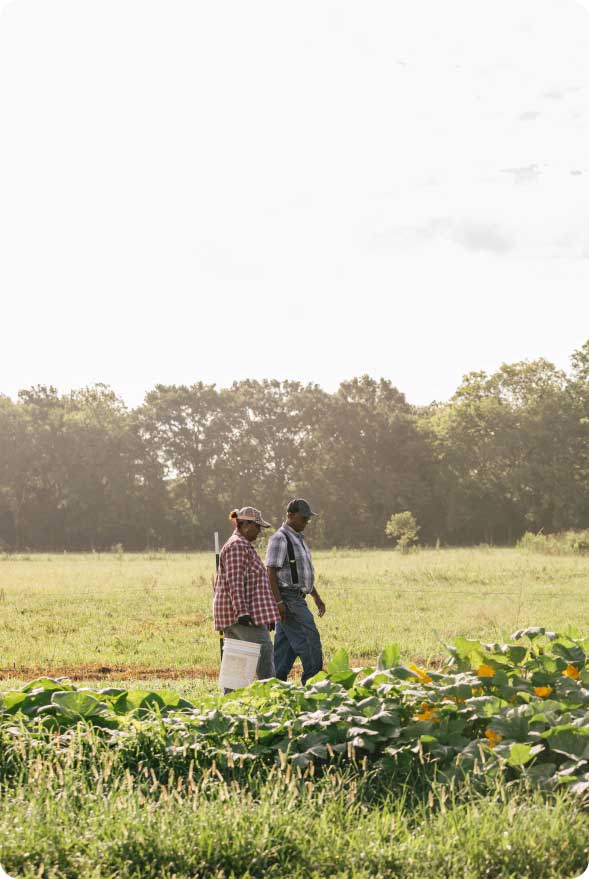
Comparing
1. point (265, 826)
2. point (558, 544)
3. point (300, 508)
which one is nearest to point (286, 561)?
point (300, 508)

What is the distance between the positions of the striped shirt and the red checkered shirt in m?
0.27

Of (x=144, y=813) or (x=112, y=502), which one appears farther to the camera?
(x=112, y=502)

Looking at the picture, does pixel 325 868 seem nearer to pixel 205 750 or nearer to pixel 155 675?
pixel 205 750

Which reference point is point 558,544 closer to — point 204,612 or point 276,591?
point 204,612

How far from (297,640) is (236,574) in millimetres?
803

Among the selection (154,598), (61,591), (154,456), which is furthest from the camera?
(154,456)

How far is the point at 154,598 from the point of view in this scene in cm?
1727

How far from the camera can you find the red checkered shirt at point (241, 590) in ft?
23.4

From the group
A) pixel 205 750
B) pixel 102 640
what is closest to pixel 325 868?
pixel 205 750

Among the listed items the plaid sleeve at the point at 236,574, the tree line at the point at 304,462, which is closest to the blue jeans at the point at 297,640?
the plaid sleeve at the point at 236,574

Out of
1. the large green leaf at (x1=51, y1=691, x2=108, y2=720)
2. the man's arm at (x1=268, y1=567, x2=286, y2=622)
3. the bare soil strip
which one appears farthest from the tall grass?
the bare soil strip

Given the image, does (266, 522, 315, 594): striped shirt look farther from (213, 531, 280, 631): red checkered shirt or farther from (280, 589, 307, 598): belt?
(213, 531, 280, 631): red checkered shirt

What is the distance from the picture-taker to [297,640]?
745cm

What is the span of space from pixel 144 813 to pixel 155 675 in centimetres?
609
